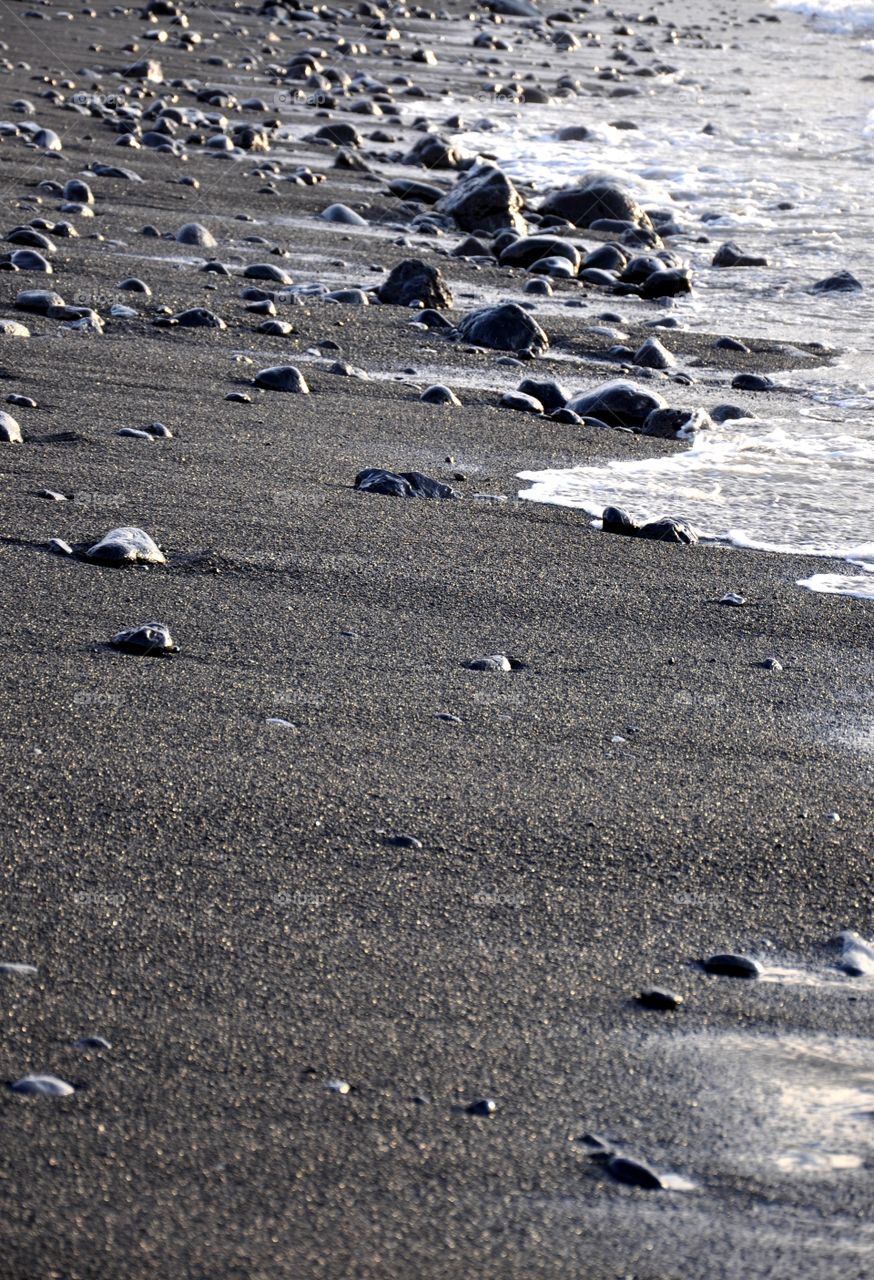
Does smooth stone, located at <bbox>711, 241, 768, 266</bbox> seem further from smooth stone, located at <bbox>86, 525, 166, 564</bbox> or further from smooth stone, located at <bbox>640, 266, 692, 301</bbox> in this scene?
smooth stone, located at <bbox>86, 525, 166, 564</bbox>

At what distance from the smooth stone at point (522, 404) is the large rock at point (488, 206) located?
11.4ft

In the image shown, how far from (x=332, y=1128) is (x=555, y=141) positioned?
37.5 feet

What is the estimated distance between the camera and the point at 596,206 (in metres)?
8.33

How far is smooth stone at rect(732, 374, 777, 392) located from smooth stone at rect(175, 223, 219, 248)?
2.32 meters

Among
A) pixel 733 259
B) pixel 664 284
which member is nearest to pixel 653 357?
pixel 664 284

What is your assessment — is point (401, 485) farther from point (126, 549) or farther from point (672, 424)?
point (672, 424)

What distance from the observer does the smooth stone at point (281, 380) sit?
4355mm

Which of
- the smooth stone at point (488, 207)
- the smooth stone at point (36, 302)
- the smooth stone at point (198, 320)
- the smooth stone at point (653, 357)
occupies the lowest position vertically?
the smooth stone at point (653, 357)

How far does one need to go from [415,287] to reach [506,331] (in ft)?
2.07

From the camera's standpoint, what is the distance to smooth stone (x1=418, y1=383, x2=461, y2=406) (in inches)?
175

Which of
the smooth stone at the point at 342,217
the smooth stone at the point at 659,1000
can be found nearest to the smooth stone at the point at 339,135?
the smooth stone at the point at 342,217

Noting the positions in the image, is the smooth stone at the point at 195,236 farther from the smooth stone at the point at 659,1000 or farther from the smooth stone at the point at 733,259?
the smooth stone at the point at 659,1000

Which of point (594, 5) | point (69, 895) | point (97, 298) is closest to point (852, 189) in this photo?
point (97, 298)

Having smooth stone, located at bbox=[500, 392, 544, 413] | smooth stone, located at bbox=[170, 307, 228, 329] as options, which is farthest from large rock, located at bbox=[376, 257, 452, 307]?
smooth stone, located at bbox=[500, 392, 544, 413]
